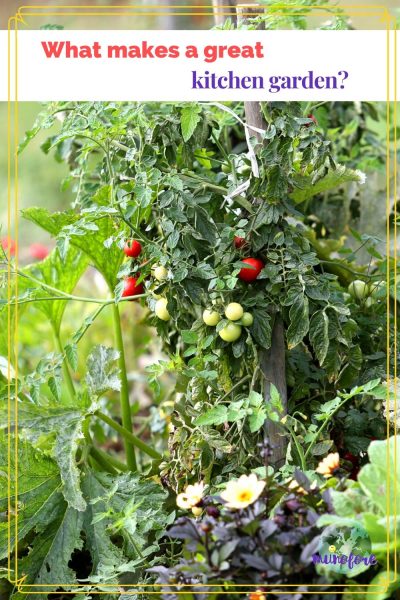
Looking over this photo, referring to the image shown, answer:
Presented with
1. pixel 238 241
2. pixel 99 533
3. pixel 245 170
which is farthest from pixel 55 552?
pixel 245 170

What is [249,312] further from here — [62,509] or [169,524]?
[62,509]

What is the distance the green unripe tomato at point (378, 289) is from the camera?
167cm

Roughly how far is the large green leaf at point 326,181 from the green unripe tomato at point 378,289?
0.24 metres

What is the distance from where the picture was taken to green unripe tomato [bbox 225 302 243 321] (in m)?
1.41

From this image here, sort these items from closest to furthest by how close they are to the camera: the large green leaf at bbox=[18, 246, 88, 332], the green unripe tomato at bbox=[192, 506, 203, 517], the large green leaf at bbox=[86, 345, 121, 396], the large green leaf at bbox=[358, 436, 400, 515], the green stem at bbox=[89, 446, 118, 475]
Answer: the large green leaf at bbox=[358, 436, 400, 515], the green unripe tomato at bbox=[192, 506, 203, 517], the large green leaf at bbox=[86, 345, 121, 396], the green stem at bbox=[89, 446, 118, 475], the large green leaf at bbox=[18, 246, 88, 332]

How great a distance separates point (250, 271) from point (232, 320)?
0.10 m

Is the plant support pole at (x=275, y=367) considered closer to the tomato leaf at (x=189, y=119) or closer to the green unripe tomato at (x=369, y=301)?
the tomato leaf at (x=189, y=119)

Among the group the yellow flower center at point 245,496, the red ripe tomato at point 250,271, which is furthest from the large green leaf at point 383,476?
the red ripe tomato at point 250,271

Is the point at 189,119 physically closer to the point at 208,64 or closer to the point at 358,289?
the point at 208,64

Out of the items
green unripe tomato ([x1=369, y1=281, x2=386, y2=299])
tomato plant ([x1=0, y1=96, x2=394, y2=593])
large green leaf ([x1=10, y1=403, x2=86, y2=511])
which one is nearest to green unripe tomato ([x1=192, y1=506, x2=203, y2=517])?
tomato plant ([x1=0, y1=96, x2=394, y2=593])

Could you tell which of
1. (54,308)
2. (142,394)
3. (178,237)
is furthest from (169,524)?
(142,394)

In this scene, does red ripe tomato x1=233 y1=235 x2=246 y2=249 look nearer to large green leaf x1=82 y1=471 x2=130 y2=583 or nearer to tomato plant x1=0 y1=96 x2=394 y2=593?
tomato plant x1=0 y1=96 x2=394 y2=593

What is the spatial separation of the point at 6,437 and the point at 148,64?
82cm

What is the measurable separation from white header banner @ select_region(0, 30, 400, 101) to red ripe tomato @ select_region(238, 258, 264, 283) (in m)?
0.29
